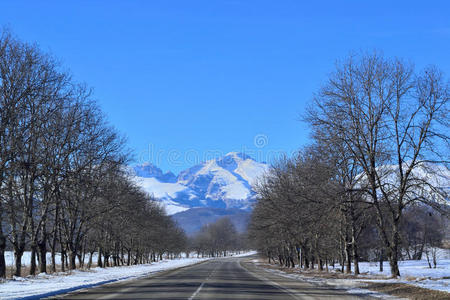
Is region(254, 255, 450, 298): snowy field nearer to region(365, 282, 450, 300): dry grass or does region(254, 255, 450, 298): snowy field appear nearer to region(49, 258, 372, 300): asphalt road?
region(365, 282, 450, 300): dry grass

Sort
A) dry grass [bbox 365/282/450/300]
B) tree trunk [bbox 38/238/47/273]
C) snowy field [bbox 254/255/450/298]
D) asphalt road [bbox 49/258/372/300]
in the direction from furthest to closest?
tree trunk [bbox 38/238/47/273]
snowy field [bbox 254/255/450/298]
asphalt road [bbox 49/258/372/300]
dry grass [bbox 365/282/450/300]

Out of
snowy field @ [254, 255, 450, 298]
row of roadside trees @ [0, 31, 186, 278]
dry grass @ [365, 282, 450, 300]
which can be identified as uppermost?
row of roadside trees @ [0, 31, 186, 278]

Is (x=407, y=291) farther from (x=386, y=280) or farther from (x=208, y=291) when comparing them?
(x=208, y=291)

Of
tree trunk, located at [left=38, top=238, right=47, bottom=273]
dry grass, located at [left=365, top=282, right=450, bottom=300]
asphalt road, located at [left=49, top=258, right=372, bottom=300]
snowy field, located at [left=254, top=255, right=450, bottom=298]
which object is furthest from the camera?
tree trunk, located at [left=38, top=238, right=47, bottom=273]

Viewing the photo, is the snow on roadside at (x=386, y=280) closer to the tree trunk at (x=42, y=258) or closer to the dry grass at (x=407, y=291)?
the dry grass at (x=407, y=291)

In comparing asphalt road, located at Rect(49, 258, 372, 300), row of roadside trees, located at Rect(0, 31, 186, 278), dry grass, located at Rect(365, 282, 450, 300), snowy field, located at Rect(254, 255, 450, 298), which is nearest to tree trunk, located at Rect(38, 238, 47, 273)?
row of roadside trees, located at Rect(0, 31, 186, 278)

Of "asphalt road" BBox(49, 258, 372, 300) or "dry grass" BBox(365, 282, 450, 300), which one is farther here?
"asphalt road" BBox(49, 258, 372, 300)

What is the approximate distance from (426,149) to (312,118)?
272 inches

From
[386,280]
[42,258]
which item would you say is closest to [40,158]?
[42,258]

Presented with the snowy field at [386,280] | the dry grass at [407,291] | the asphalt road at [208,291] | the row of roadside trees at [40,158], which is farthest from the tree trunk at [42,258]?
the dry grass at [407,291]

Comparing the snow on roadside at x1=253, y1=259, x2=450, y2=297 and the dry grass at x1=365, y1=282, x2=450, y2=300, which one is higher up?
the dry grass at x1=365, y1=282, x2=450, y2=300

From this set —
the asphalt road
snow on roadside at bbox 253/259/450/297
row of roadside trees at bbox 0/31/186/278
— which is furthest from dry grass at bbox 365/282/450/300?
row of roadside trees at bbox 0/31/186/278

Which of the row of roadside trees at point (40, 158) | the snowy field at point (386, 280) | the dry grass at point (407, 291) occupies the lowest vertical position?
the snowy field at point (386, 280)

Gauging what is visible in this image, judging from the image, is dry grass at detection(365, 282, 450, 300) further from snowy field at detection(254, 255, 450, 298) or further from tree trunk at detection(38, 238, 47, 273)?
tree trunk at detection(38, 238, 47, 273)
